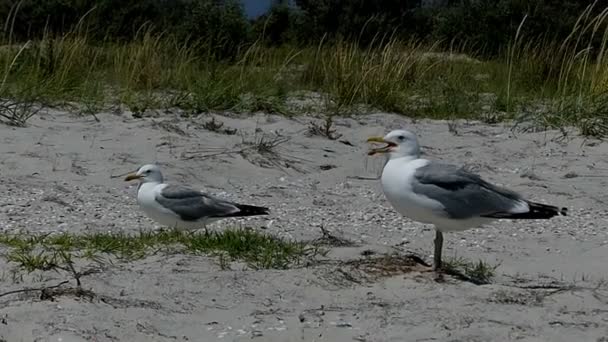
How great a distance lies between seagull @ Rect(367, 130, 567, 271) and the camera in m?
4.04

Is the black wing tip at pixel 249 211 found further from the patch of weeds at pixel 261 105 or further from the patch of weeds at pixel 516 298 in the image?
the patch of weeds at pixel 261 105

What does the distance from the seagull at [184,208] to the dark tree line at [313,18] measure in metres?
10.2

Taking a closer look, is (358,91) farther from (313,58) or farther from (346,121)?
(313,58)

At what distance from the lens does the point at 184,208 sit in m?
5.05

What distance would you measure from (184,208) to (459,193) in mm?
1552

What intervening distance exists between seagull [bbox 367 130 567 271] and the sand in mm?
264

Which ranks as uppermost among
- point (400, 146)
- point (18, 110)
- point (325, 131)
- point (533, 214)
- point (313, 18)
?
point (400, 146)

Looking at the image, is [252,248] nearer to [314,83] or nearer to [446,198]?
[446,198]

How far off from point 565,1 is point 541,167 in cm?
1572

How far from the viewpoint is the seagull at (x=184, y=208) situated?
5059 mm

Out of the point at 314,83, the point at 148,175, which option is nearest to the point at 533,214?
the point at 148,175

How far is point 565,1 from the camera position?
2203 centimetres

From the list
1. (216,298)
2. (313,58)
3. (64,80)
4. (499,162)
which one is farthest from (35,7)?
(216,298)

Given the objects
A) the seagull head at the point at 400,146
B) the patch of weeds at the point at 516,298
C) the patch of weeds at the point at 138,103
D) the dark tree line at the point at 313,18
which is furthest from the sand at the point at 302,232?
the dark tree line at the point at 313,18
